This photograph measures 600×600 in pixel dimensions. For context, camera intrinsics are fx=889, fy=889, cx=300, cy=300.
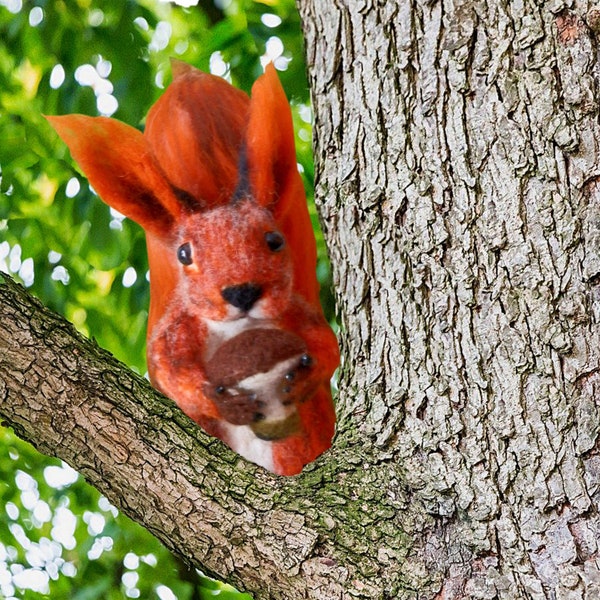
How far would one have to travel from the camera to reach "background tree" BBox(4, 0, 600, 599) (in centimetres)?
88

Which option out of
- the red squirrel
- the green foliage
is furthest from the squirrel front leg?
the green foliage

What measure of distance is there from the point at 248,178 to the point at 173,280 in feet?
0.51

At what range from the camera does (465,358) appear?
36.8 inches

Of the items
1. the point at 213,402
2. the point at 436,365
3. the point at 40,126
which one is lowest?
the point at 40,126

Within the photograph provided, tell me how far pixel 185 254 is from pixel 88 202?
599 mm

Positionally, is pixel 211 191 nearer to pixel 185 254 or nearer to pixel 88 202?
pixel 185 254

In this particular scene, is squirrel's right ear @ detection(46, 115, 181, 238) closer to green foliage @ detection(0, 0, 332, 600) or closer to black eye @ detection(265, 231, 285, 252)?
black eye @ detection(265, 231, 285, 252)

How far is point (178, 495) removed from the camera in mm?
899

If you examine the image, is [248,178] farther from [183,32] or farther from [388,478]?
[183,32]

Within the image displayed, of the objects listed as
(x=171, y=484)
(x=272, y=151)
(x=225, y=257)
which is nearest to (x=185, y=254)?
(x=225, y=257)

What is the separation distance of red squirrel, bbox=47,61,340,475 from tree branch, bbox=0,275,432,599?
0.15 meters

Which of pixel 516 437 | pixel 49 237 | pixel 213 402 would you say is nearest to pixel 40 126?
pixel 49 237

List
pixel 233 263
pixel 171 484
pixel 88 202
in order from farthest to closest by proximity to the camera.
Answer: pixel 88 202, pixel 233 263, pixel 171 484

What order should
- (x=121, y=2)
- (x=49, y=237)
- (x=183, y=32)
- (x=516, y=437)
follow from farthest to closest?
(x=183, y=32) < (x=49, y=237) < (x=121, y=2) < (x=516, y=437)
